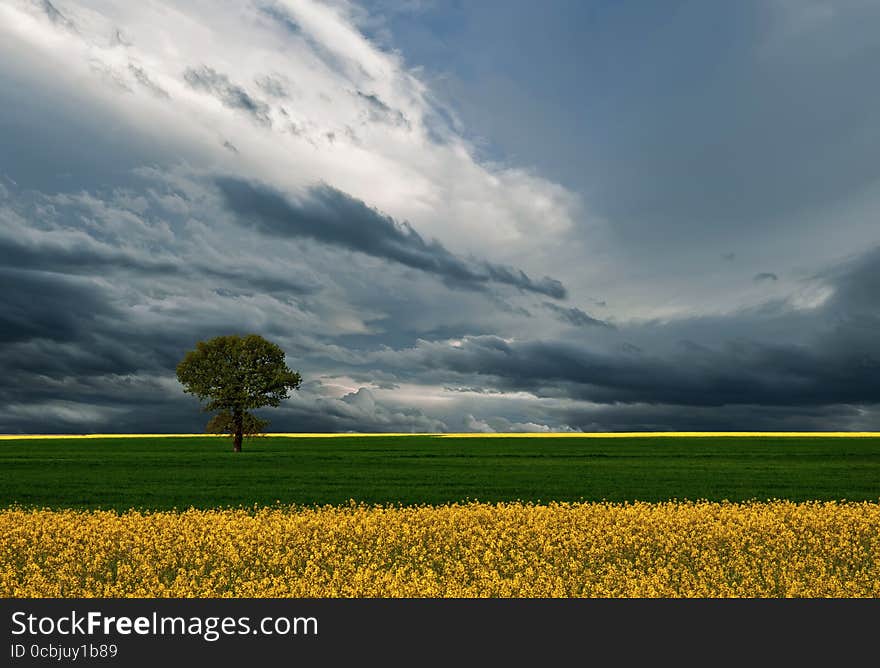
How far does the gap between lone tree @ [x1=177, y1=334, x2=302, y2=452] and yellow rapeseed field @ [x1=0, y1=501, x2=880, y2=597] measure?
162 feet

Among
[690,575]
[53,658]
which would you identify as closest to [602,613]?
[690,575]

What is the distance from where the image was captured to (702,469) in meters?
41.3

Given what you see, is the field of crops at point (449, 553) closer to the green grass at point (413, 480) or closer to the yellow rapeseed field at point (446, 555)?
the yellow rapeseed field at point (446, 555)

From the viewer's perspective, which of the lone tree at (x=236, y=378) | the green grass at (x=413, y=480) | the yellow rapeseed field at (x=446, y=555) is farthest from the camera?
the lone tree at (x=236, y=378)

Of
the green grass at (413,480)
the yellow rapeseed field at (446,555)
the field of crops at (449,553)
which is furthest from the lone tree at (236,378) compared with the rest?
the yellow rapeseed field at (446,555)

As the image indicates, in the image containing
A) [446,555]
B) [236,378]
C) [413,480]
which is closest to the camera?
[446,555]

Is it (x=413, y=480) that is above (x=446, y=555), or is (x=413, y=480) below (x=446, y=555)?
above

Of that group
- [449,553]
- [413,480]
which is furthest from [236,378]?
[449,553]

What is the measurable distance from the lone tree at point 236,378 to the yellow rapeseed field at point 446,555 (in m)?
49.5

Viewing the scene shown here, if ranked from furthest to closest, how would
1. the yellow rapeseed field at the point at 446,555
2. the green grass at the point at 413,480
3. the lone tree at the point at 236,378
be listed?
the lone tree at the point at 236,378
the green grass at the point at 413,480
the yellow rapeseed field at the point at 446,555

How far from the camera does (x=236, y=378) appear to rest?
66.6 meters

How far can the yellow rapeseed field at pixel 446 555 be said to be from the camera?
34.4ft

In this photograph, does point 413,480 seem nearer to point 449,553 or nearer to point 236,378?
point 449,553

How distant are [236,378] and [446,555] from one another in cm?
5712
